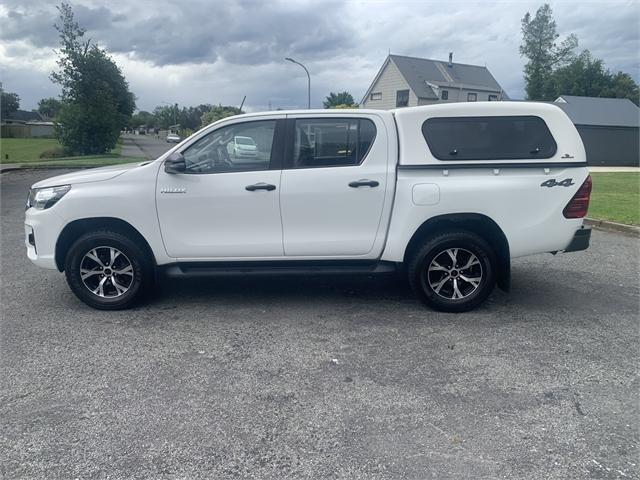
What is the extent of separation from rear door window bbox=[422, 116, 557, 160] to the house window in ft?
127

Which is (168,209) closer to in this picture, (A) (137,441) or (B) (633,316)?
(A) (137,441)

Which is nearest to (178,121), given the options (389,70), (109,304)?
(389,70)

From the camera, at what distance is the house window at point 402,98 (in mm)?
41625

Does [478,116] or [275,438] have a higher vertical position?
[478,116]

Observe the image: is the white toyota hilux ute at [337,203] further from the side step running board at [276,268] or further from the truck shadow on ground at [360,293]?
the truck shadow on ground at [360,293]

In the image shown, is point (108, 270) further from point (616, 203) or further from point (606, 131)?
point (606, 131)

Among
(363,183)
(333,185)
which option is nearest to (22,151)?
(333,185)

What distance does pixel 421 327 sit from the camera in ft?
15.0

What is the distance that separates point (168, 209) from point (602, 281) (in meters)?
5.23

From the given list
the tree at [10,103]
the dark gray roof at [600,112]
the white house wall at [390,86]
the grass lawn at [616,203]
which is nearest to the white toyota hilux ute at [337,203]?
the grass lawn at [616,203]

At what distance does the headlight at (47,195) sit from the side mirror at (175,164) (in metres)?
1.01

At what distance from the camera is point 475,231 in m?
4.90

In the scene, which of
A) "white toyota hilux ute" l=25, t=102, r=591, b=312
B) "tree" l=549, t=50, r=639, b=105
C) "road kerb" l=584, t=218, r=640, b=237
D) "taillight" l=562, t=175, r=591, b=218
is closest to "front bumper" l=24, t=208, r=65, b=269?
"white toyota hilux ute" l=25, t=102, r=591, b=312

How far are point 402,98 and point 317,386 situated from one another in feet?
136
